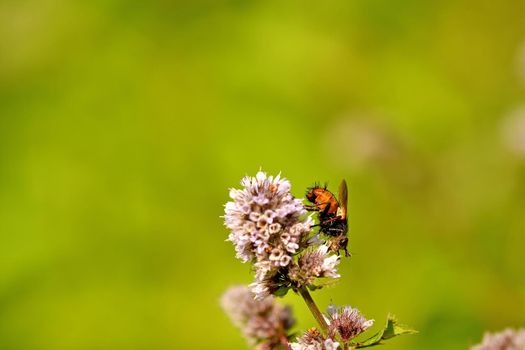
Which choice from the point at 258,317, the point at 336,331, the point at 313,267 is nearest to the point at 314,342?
the point at 336,331

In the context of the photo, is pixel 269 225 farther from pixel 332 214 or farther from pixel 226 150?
pixel 226 150

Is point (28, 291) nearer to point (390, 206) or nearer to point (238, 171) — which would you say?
point (238, 171)

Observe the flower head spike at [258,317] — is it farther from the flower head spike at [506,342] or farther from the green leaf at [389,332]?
the flower head spike at [506,342]

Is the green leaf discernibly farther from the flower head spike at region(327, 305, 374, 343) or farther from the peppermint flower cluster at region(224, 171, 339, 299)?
the peppermint flower cluster at region(224, 171, 339, 299)

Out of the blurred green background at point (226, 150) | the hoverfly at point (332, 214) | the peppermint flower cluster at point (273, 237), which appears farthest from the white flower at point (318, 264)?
the blurred green background at point (226, 150)

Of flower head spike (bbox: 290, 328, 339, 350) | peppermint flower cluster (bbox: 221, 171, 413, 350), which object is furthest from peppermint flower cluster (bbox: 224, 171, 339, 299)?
flower head spike (bbox: 290, 328, 339, 350)

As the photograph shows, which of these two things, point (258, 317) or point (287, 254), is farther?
point (258, 317)

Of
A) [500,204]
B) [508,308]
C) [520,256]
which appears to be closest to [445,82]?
[500,204]
